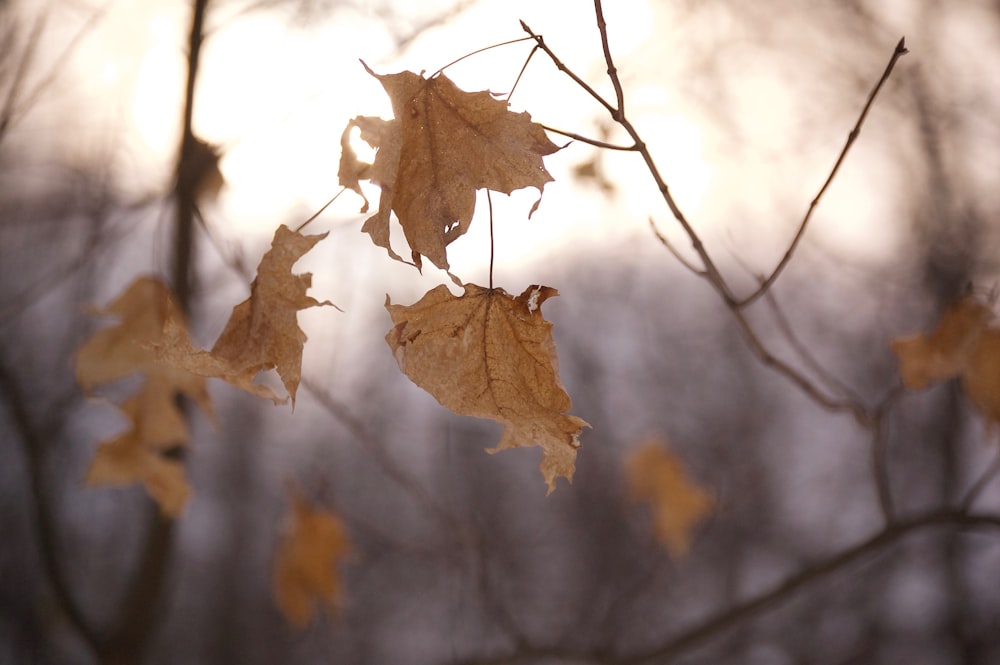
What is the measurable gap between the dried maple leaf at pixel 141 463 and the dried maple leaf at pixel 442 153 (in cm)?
86

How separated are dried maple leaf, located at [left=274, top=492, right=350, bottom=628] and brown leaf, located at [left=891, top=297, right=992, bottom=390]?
1.52 m

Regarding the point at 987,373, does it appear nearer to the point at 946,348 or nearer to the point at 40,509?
the point at 946,348

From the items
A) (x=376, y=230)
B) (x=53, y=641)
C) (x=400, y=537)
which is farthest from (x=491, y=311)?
(x=400, y=537)

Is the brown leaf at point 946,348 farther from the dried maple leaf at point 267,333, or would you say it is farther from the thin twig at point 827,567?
the dried maple leaf at point 267,333

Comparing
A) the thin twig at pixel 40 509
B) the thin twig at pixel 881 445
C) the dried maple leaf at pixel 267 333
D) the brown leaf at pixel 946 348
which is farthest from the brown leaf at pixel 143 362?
the brown leaf at pixel 946 348

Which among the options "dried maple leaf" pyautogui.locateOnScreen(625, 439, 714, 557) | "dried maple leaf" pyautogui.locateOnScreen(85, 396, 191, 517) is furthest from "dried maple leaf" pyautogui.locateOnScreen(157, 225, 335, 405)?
"dried maple leaf" pyautogui.locateOnScreen(625, 439, 714, 557)

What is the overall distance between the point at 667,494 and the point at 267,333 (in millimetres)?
2372

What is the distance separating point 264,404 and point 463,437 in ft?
4.41

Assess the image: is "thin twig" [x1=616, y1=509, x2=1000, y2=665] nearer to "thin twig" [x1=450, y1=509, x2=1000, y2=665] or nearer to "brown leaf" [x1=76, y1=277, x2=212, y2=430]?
"thin twig" [x1=450, y1=509, x2=1000, y2=665]

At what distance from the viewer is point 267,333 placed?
2.70ft

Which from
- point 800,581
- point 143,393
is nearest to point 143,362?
point 143,393

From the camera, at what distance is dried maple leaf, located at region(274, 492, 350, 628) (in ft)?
6.86

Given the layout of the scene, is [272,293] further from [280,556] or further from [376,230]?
[280,556]

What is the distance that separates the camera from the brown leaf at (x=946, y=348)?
134cm
